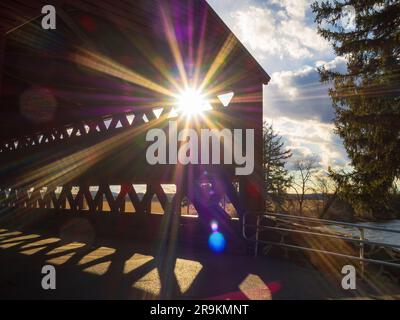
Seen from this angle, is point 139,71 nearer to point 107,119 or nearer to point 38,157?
point 107,119

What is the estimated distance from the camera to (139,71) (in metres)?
8.46

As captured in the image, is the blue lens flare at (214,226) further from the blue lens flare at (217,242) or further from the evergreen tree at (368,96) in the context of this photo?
the evergreen tree at (368,96)

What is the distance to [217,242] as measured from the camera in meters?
7.47

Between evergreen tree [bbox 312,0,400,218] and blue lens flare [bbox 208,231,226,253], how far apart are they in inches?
350

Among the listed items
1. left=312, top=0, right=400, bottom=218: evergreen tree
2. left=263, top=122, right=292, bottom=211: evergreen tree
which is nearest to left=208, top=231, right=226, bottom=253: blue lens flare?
left=312, top=0, right=400, bottom=218: evergreen tree

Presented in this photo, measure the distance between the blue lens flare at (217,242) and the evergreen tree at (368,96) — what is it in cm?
889

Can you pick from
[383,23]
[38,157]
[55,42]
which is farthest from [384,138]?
[38,157]

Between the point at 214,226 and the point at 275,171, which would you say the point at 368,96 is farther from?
the point at 275,171

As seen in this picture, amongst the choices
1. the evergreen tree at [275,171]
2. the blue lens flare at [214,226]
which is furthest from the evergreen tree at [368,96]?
the evergreen tree at [275,171]

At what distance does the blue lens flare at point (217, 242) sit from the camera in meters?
7.40

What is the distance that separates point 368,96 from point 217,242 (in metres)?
9.40

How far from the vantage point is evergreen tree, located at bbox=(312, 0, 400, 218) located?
12.8 m

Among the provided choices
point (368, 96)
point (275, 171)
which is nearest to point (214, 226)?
point (368, 96)

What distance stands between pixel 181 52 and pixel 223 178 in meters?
2.81
